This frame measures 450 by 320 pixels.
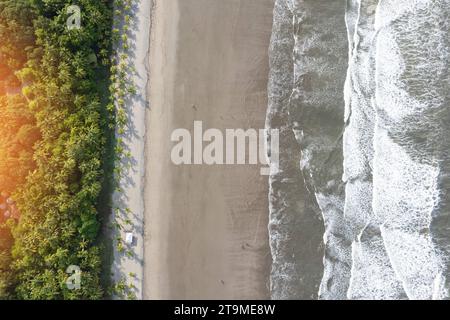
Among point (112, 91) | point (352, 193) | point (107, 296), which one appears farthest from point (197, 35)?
point (107, 296)

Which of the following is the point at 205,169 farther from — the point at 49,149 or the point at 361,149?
the point at 361,149

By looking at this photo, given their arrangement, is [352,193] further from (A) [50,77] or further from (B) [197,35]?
(A) [50,77]

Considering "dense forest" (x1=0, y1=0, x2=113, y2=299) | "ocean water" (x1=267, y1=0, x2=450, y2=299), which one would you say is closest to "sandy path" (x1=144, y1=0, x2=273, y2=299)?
"ocean water" (x1=267, y1=0, x2=450, y2=299)

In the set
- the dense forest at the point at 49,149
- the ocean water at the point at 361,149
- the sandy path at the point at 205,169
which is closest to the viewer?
the dense forest at the point at 49,149

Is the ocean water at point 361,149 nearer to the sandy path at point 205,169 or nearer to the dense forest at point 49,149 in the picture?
the sandy path at point 205,169

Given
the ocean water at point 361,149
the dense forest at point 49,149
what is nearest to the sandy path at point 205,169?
the ocean water at point 361,149

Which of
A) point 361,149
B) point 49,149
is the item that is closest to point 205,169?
point 49,149
